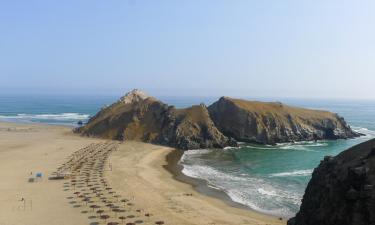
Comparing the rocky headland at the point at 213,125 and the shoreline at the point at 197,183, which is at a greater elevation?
the rocky headland at the point at 213,125

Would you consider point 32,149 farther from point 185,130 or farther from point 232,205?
point 232,205

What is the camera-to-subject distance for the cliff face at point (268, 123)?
10488 centimetres

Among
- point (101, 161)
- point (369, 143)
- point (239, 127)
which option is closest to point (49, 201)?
point (101, 161)

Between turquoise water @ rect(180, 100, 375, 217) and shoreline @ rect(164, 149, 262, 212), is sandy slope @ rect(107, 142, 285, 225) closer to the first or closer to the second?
shoreline @ rect(164, 149, 262, 212)

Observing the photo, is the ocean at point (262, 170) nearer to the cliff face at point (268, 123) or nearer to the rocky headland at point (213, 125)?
→ the cliff face at point (268, 123)

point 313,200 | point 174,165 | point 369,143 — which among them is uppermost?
point 369,143

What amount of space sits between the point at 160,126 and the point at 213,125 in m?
12.2

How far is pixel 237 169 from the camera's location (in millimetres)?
70688

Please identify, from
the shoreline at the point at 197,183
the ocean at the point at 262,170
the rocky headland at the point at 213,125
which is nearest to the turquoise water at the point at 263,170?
the ocean at the point at 262,170

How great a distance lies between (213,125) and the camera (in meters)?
102

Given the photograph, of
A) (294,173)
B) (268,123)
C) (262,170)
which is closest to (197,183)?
(262,170)

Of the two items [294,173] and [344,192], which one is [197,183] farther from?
[344,192]

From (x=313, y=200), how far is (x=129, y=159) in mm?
49830

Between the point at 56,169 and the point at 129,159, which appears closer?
the point at 56,169
